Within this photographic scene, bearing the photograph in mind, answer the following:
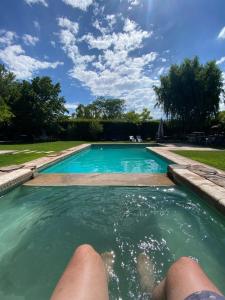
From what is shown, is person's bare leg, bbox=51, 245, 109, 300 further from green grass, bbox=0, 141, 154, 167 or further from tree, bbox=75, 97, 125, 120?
tree, bbox=75, 97, 125, 120

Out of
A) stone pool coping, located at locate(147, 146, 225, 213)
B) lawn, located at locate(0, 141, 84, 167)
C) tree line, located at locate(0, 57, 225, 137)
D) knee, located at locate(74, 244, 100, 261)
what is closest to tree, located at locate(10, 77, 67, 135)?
tree line, located at locate(0, 57, 225, 137)

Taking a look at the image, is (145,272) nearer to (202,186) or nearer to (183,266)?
(183,266)

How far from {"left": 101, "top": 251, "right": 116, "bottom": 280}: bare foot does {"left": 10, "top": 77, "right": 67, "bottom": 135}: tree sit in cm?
2301

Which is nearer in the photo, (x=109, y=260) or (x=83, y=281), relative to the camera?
(x=83, y=281)

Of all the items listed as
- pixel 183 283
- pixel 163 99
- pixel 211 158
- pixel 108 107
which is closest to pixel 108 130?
pixel 163 99

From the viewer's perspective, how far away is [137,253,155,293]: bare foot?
230cm

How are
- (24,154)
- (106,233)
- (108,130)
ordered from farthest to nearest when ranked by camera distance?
(108,130) → (24,154) → (106,233)

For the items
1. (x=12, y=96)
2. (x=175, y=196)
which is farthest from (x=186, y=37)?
(x=12, y=96)

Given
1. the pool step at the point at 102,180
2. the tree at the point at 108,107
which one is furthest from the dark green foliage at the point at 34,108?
the tree at the point at 108,107

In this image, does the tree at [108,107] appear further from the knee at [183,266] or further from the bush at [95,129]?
the knee at [183,266]

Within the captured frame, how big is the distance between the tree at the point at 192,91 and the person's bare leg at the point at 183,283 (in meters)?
22.7

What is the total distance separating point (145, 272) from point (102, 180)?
382 cm

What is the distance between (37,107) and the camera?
24.5 metres

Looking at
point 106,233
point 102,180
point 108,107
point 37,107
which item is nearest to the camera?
point 106,233
